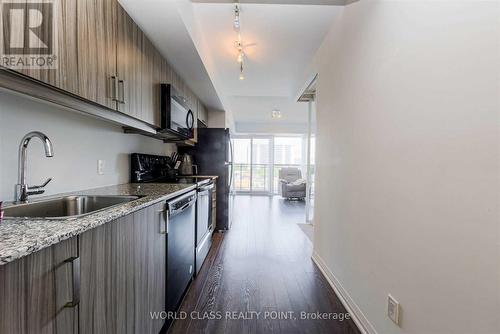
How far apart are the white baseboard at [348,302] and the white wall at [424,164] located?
0.04 metres

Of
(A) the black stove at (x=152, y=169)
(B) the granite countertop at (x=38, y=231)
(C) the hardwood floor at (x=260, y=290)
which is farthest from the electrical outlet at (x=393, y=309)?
(A) the black stove at (x=152, y=169)

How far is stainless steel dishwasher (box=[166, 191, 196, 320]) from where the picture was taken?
64.6 inches

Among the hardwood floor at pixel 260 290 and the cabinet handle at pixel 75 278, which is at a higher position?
the cabinet handle at pixel 75 278

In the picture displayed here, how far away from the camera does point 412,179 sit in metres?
1.14

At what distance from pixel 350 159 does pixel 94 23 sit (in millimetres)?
1873

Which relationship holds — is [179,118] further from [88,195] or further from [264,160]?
[264,160]

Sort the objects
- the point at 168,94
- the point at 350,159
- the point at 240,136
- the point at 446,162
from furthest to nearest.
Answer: the point at 240,136 → the point at 168,94 → the point at 350,159 → the point at 446,162

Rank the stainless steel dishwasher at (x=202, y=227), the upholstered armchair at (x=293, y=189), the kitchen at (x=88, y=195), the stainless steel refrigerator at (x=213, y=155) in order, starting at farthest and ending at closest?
the upholstered armchair at (x=293, y=189) < the stainless steel refrigerator at (x=213, y=155) < the stainless steel dishwasher at (x=202, y=227) < the kitchen at (x=88, y=195)

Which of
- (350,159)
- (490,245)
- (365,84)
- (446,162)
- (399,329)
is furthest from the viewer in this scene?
(350,159)

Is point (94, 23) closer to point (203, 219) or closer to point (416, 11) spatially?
point (416, 11)

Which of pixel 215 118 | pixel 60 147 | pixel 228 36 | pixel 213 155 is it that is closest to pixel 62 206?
pixel 60 147

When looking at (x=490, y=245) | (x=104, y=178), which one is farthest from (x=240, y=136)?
(x=490, y=245)

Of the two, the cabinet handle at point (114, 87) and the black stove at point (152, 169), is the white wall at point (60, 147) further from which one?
the cabinet handle at point (114, 87)

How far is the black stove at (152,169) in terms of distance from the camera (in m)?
2.33
